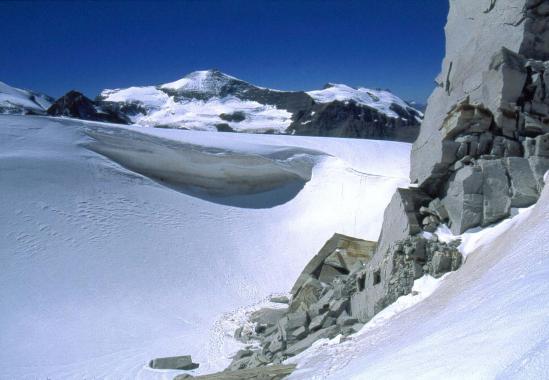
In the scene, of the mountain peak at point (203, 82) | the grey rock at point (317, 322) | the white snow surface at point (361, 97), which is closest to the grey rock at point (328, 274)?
the grey rock at point (317, 322)

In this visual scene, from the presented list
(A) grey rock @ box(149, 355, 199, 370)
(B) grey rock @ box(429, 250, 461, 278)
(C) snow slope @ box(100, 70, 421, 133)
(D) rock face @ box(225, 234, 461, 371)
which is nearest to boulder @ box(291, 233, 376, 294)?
(D) rock face @ box(225, 234, 461, 371)

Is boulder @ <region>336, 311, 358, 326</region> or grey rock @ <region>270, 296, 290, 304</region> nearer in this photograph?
boulder @ <region>336, 311, 358, 326</region>

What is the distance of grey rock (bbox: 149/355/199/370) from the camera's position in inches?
255

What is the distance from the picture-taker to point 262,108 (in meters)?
81.2

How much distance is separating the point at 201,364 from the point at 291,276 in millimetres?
4194

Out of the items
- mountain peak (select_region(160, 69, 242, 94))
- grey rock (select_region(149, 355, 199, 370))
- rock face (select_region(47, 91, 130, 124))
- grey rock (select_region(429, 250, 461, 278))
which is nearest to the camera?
grey rock (select_region(429, 250, 461, 278))

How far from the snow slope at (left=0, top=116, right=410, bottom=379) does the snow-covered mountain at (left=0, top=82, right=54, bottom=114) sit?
49.5 metres

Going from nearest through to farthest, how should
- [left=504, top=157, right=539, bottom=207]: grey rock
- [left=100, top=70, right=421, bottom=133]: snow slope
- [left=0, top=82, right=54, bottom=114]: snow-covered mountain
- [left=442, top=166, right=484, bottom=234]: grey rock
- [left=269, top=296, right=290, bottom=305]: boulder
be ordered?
[left=504, top=157, right=539, bottom=207]: grey rock, [left=442, top=166, right=484, bottom=234]: grey rock, [left=269, top=296, right=290, bottom=305]: boulder, [left=0, top=82, right=54, bottom=114]: snow-covered mountain, [left=100, top=70, right=421, bottom=133]: snow slope

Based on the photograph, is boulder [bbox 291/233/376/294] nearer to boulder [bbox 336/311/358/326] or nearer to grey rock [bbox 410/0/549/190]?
grey rock [bbox 410/0/549/190]

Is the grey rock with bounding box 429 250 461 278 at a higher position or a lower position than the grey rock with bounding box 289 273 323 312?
higher

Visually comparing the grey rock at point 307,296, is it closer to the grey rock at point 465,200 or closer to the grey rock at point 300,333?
the grey rock at point 300,333

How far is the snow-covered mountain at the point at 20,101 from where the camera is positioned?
57531mm

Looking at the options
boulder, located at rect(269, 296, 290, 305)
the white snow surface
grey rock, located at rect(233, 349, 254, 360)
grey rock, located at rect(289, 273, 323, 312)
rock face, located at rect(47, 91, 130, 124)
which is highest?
the white snow surface

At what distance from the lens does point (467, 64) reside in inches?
277
